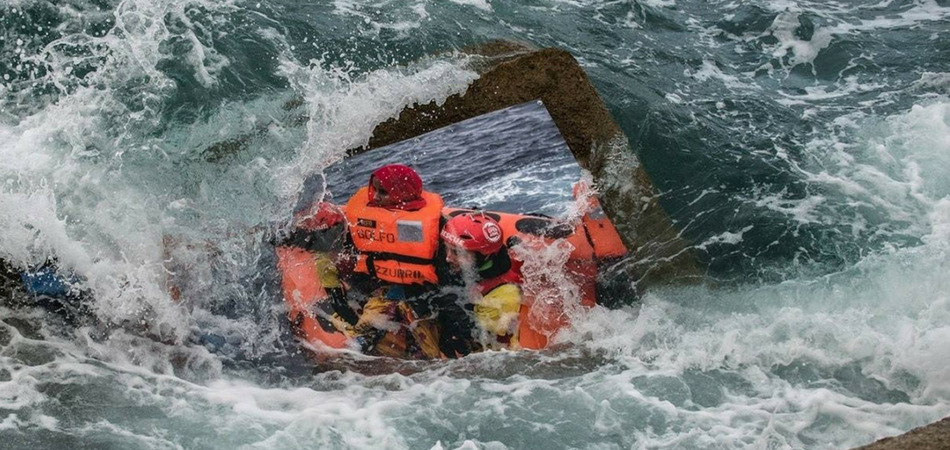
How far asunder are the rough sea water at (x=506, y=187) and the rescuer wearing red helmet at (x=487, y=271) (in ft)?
0.77

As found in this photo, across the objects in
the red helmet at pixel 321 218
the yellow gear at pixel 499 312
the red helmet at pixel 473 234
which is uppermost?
the red helmet at pixel 473 234

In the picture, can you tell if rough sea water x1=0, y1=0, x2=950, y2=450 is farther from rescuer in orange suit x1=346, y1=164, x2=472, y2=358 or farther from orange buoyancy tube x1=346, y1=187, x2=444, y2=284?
orange buoyancy tube x1=346, y1=187, x2=444, y2=284

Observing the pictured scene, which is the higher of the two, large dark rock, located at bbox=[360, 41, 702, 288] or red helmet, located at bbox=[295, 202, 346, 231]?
large dark rock, located at bbox=[360, 41, 702, 288]

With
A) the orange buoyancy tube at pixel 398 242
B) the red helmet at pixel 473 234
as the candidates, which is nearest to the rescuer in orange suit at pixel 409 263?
the orange buoyancy tube at pixel 398 242

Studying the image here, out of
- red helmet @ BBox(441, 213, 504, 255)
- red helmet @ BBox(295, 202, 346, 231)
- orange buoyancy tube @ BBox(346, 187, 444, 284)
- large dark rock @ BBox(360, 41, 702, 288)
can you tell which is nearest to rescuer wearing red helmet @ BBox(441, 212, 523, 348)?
red helmet @ BBox(441, 213, 504, 255)

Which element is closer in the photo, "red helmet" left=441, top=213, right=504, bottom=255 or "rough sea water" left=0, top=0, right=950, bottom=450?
"rough sea water" left=0, top=0, right=950, bottom=450

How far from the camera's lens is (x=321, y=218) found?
668 cm

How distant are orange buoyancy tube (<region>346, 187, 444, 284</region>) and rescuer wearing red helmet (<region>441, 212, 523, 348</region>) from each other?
0.12 metres

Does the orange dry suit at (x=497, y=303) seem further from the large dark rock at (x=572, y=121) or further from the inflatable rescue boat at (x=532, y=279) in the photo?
the large dark rock at (x=572, y=121)

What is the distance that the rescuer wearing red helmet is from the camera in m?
6.17

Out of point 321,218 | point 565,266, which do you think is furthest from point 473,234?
point 321,218

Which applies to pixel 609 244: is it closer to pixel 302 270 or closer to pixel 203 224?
pixel 302 270

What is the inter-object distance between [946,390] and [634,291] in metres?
2.02

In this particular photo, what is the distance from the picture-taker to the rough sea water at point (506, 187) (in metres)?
5.52
